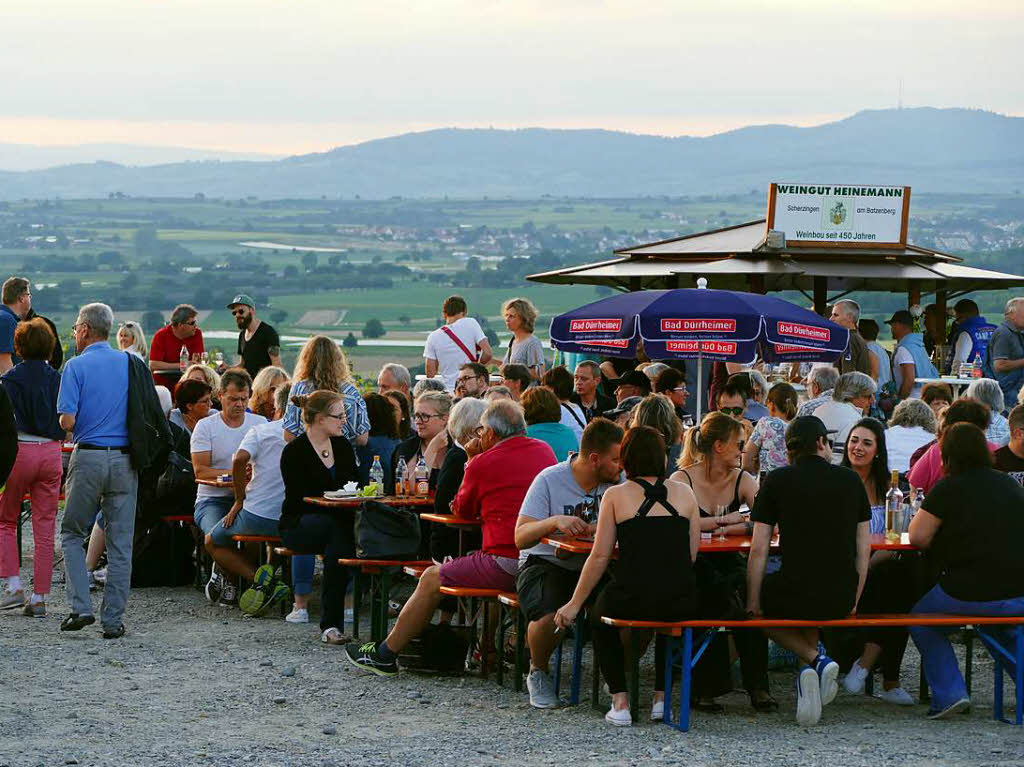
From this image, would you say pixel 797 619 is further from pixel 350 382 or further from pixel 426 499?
pixel 350 382

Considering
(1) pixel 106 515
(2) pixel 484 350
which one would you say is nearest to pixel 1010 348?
(2) pixel 484 350

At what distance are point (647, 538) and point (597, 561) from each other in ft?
0.79

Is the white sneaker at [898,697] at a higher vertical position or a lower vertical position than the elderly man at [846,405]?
lower

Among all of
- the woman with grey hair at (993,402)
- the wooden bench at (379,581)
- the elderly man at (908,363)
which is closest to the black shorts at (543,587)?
the wooden bench at (379,581)

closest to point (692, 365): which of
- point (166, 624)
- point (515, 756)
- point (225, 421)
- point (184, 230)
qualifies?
point (225, 421)

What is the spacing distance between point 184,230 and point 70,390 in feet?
496

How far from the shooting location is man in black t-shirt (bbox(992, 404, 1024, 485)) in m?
7.50

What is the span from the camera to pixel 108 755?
234 inches

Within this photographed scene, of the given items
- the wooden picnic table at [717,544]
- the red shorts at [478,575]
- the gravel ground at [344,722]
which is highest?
the wooden picnic table at [717,544]

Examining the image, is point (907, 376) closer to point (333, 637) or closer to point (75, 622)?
point (333, 637)

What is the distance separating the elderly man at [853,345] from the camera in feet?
41.5

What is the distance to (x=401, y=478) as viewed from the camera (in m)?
8.66

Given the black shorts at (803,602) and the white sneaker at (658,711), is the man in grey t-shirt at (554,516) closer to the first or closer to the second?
the white sneaker at (658,711)

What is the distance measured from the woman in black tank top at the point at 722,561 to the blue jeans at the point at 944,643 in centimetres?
65
